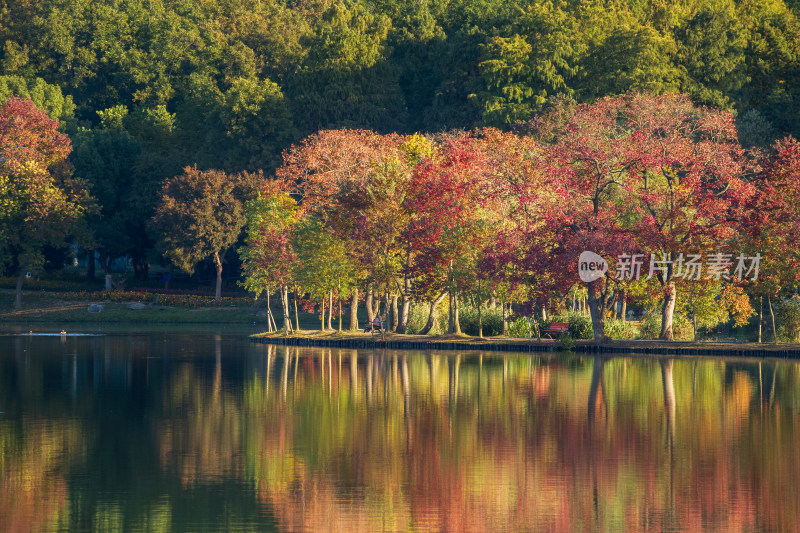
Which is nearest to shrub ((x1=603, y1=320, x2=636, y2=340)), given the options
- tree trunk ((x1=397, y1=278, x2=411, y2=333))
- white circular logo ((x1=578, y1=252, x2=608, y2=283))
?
white circular logo ((x1=578, y1=252, x2=608, y2=283))

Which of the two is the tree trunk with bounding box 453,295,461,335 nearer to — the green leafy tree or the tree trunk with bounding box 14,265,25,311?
the green leafy tree

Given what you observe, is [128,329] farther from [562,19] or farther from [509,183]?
[562,19]

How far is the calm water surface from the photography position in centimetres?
1431

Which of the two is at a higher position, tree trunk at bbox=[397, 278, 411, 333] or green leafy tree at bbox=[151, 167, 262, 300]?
green leafy tree at bbox=[151, 167, 262, 300]

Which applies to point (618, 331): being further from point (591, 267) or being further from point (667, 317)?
point (591, 267)

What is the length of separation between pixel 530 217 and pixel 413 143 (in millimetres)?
7834

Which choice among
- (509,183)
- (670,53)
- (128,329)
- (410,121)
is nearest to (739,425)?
(509,183)

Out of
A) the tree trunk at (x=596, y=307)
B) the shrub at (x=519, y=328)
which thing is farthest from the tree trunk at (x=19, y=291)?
the tree trunk at (x=596, y=307)

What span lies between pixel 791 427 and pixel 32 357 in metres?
29.0

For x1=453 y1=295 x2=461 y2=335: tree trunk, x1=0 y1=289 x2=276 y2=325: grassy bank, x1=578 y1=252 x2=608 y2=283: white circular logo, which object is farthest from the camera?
x1=0 y1=289 x2=276 y2=325: grassy bank

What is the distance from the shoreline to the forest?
135 cm

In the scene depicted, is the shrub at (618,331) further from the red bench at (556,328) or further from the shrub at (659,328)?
the red bench at (556,328)

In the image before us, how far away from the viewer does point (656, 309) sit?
1885 inches

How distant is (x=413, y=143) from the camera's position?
50344 mm
